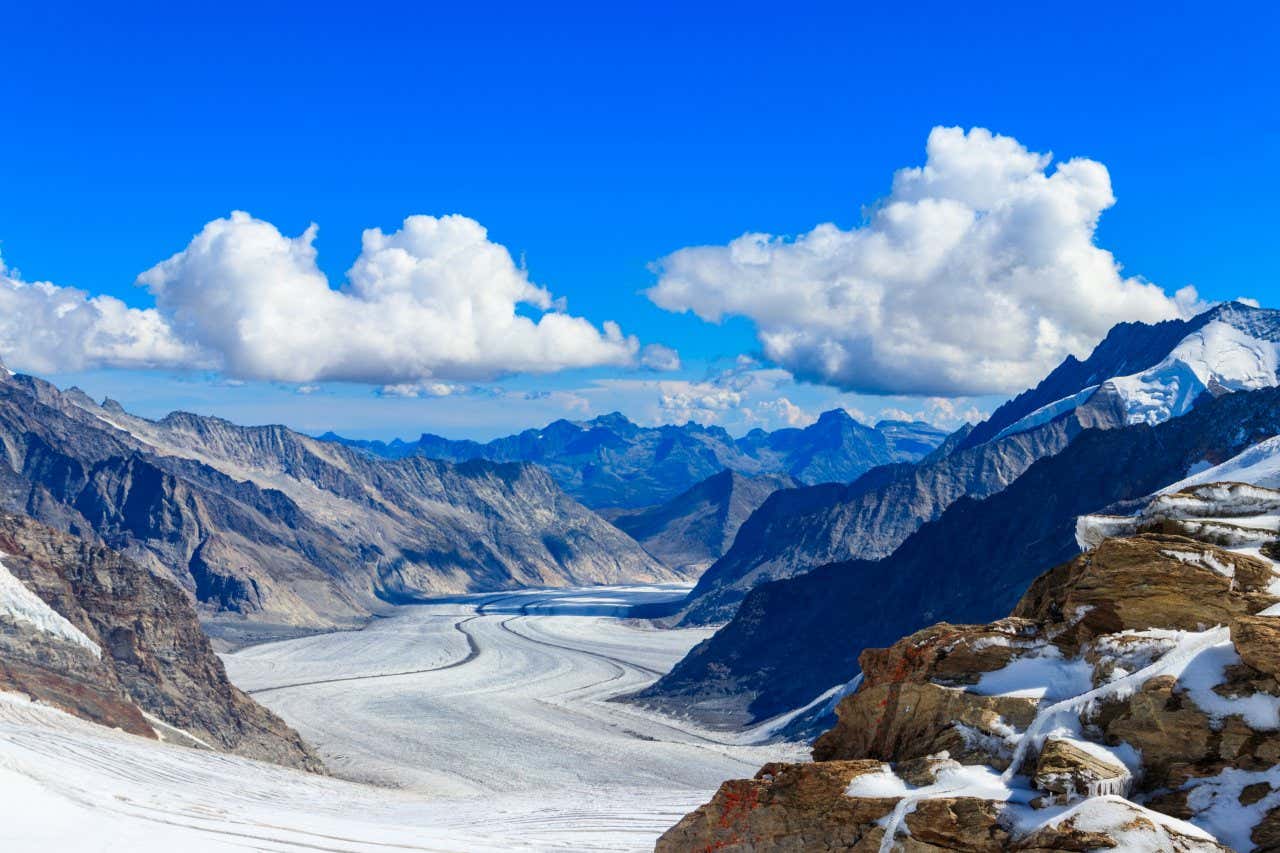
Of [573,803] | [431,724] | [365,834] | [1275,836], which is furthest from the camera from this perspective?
[431,724]

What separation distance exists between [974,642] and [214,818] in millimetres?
29983

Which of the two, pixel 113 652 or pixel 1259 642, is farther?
pixel 113 652

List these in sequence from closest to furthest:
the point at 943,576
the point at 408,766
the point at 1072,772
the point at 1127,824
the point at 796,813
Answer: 1. the point at 1127,824
2. the point at 1072,772
3. the point at 796,813
4. the point at 408,766
5. the point at 943,576

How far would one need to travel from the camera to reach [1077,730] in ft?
57.4

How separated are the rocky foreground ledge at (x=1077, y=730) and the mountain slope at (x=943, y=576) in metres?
112

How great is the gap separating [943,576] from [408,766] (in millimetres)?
91482

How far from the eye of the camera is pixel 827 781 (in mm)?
18328

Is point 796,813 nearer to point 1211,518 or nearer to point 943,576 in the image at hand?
point 1211,518

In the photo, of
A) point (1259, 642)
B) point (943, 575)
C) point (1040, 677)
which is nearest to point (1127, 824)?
point (1259, 642)

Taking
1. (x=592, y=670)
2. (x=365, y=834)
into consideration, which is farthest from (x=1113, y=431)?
(x=365, y=834)

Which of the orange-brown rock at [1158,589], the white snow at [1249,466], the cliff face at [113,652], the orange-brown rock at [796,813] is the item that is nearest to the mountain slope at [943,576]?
the white snow at [1249,466]

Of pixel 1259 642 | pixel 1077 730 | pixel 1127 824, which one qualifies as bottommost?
pixel 1127 824

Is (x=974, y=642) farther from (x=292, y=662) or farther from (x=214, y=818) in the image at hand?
(x=292, y=662)

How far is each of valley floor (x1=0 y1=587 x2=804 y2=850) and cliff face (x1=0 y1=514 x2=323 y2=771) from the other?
8337mm
